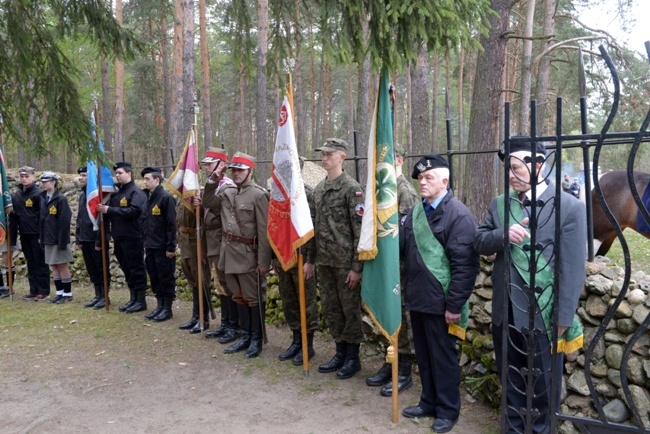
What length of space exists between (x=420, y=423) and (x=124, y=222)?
4.74 m

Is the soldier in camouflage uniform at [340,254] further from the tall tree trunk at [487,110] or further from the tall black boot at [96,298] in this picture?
the tall black boot at [96,298]

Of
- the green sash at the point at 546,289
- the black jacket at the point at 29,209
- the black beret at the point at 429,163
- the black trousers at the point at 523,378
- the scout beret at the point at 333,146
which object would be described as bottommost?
the black trousers at the point at 523,378

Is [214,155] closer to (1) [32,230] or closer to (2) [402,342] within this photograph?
(2) [402,342]

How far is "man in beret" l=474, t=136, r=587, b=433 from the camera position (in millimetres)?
2812

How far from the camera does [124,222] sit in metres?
6.90

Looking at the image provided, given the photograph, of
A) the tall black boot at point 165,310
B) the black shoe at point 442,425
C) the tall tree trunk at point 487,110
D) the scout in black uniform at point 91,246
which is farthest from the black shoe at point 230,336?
the tall tree trunk at point 487,110

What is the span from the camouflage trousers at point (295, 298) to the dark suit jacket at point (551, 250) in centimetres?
209

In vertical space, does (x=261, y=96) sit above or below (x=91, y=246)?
above

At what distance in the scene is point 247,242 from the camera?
206 inches

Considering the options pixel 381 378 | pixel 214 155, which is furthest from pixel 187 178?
pixel 381 378

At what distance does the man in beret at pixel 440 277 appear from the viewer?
3496mm

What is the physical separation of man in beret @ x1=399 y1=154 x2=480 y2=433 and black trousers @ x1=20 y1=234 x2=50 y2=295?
670 cm

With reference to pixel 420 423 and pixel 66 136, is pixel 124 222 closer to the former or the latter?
pixel 66 136

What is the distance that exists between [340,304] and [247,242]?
1168 millimetres
